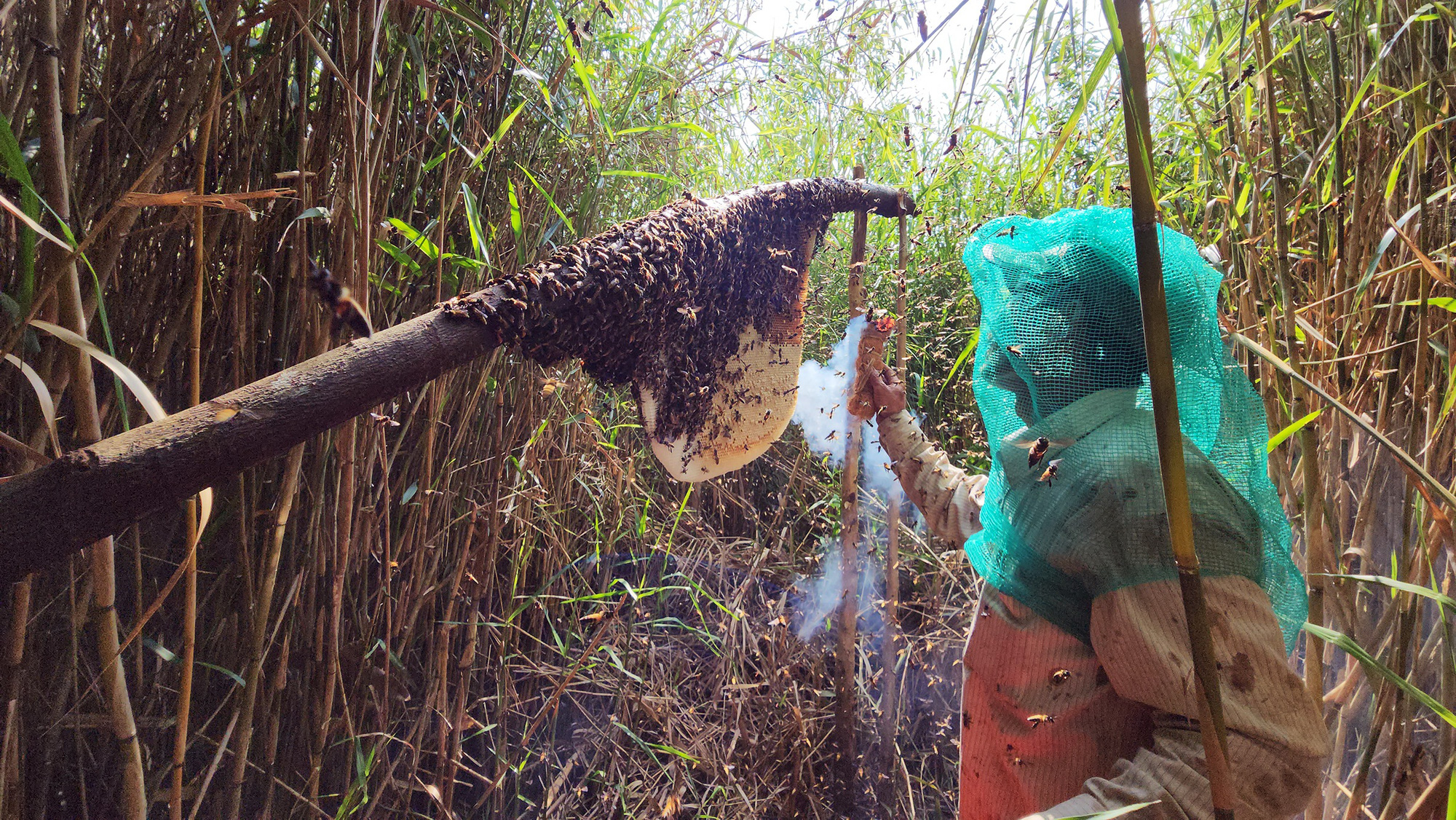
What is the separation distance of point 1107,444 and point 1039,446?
3.9 inches

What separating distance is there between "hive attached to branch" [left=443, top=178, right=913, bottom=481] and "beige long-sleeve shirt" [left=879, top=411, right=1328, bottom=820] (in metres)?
0.78

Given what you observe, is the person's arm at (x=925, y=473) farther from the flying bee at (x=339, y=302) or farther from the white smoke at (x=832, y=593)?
the flying bee at (x=339, y=302)

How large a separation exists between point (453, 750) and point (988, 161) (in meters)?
3.44

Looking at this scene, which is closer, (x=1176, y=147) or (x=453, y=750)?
(x=453, y=750)

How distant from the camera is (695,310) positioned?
1433 mm

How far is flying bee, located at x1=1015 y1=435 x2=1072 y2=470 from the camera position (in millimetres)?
1114

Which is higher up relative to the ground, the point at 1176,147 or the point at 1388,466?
the point at 1176,147

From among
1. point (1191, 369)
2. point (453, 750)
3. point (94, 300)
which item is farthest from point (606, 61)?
point (453, 750)

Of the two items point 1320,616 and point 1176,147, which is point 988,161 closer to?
point 1176,147

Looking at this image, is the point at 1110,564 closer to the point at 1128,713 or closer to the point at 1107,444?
the point at 1107,444

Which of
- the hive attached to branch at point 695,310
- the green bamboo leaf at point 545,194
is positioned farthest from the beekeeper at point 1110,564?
the green bamboo leaf at point 545,194

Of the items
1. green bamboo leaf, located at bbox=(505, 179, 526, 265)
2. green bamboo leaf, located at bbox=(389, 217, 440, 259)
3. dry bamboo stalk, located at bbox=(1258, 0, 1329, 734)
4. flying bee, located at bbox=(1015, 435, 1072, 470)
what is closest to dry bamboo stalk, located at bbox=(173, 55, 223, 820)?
green bamboo leaf, located at bbox=(389, 217, 440, 259)

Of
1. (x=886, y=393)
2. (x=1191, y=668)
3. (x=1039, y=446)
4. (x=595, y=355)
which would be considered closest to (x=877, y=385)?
(x=886, y=393)

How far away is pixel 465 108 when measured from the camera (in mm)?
1421
